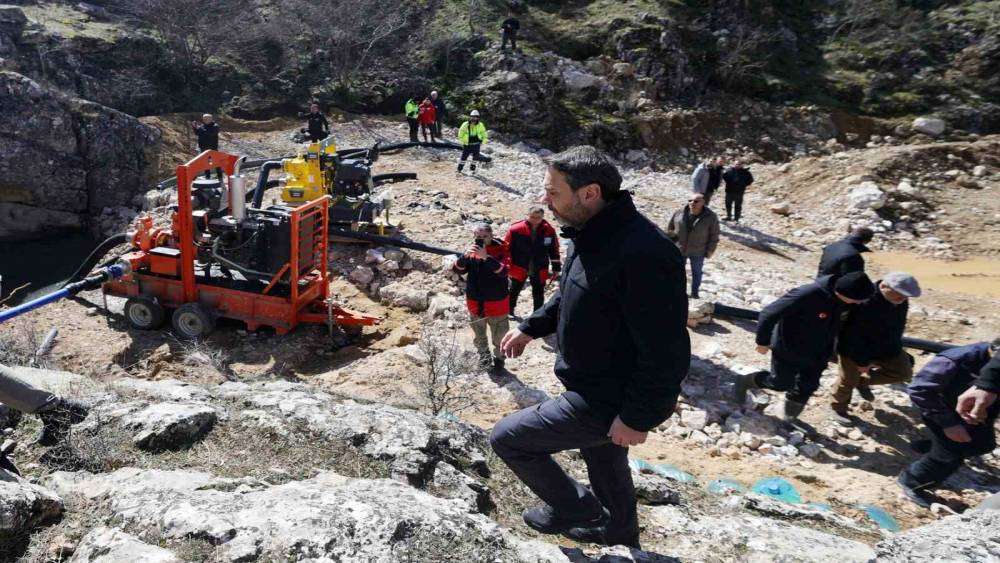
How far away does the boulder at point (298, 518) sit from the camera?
230 cm

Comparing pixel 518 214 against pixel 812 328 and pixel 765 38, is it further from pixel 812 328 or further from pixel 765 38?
pixel 765 38

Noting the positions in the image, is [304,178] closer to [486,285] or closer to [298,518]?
[486,285]

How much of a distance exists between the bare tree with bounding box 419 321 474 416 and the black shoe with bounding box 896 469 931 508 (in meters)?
3.00

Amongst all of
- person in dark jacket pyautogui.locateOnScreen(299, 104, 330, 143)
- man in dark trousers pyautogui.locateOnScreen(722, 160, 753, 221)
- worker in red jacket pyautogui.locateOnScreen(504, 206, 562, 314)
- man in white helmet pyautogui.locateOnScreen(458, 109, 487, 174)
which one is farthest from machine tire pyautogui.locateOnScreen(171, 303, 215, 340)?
man in dark trousers pyautogui.locateOnScreen(722, 160, 753, 221)

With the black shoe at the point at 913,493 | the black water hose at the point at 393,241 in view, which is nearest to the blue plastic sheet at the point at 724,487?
the black shoe at the point at 913,493

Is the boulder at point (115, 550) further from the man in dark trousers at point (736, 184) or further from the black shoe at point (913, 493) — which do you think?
the man in dark trousers at point (736, 184)

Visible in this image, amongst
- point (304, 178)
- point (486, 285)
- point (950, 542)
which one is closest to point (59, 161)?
point (304, 178)

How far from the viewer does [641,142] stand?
18.4m

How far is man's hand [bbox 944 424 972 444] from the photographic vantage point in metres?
4.10

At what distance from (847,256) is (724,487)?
230 centimetres

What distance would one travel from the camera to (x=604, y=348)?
245 cm

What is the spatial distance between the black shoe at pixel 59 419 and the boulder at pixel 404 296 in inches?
190

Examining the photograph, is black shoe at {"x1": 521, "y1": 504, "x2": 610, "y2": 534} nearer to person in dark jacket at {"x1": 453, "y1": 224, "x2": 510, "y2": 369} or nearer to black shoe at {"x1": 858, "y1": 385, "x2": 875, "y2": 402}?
person in dark jacket at {"x1": 453, "y1": 224, "x2": 510, "y2": 369}

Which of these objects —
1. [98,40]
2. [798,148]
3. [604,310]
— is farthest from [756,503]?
[98,40]
